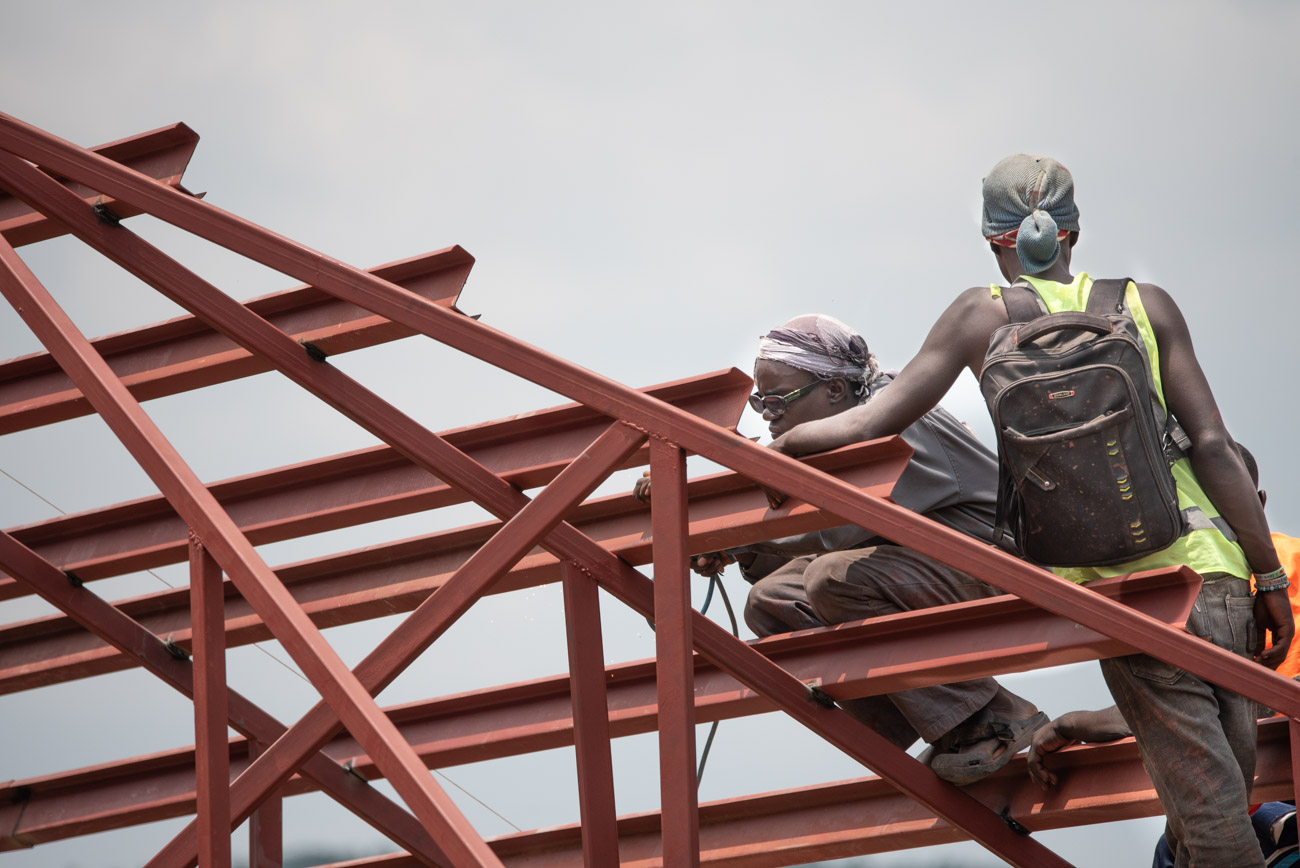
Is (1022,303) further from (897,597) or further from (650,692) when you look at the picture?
(650,692)

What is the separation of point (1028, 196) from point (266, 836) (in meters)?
4.59

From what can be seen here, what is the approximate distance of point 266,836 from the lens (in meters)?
7.00

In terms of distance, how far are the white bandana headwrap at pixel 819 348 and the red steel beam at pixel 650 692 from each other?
109cm

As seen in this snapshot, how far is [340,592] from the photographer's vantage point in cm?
689

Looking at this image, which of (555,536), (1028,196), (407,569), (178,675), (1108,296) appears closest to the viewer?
(1108,296)

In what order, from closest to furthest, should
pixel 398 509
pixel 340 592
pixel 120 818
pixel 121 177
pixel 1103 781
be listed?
pixel 121 177 < pixel 1103 781 < pixel 398 509 < pixel 340 592 < pixel 120 818

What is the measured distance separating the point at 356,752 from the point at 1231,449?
4.35 metres

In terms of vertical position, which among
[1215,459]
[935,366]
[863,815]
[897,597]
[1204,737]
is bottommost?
[863,815]

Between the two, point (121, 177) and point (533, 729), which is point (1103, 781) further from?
point (121, 177)

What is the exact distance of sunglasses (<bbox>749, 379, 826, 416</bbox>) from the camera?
19.9ft

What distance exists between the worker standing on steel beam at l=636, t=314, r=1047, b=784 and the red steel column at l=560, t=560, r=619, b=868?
634 millimetres

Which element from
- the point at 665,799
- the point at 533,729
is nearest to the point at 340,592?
the point at 533,729

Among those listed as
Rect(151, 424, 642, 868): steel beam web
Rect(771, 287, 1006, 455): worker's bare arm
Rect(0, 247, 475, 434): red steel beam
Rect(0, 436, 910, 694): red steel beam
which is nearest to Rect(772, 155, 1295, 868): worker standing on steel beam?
Rect(771, 287, 1006, 455): worker's bare arm

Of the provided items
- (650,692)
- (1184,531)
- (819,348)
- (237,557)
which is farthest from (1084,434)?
(237,557)
